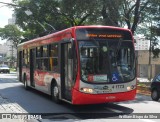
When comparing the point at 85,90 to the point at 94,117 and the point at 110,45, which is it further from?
the point at 110,45

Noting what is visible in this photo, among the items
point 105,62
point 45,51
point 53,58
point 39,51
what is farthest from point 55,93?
point 39,51

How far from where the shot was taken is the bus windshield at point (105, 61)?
12.3m

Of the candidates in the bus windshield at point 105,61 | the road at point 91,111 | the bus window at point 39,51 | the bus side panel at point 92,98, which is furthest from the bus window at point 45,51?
the bus side panel at point 92,98

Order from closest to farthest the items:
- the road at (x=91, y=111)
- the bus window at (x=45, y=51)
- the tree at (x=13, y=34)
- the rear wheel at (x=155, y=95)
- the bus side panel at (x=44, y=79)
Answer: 1. the road at (x=91, y=111)
2. the bus side panel at (x=44, y=79)
3. the bus window at (x=45, y=51)
4. the rear wheel at (x=155, y=95)
5. the tree at (x=13, y=34)

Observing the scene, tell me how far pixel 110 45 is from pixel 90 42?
0.73 metres

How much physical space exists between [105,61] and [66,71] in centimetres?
177

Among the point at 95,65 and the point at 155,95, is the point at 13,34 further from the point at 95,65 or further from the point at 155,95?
the point at 95,65

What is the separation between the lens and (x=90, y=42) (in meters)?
12.5

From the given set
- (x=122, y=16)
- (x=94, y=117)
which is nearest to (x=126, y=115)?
(x=94, y=117)

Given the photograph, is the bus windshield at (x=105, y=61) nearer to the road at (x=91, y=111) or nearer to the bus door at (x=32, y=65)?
the road at (x=91, y=111)

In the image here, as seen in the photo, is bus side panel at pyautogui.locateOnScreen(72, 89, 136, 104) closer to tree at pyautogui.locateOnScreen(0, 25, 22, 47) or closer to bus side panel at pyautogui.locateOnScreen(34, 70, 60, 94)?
bus side panel at pyautogui.locateOnScreen(34, 70, 60, 94)

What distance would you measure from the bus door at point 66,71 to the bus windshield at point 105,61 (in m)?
0.73

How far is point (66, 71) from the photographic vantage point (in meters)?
13.5

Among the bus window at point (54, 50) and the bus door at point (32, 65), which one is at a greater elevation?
the bus window at point (54, 50)
